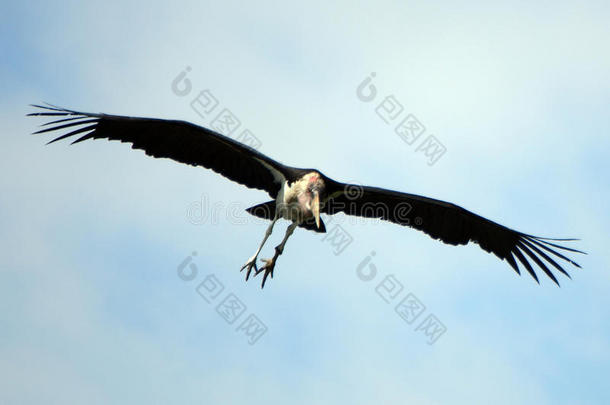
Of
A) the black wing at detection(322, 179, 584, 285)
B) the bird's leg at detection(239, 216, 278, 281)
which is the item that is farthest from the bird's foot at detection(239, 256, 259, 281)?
the black wing at detection(322, 179, 584, 285)

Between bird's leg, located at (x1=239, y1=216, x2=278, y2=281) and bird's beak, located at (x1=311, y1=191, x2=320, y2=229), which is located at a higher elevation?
bird's beak, located at (x1=311, y1=191, x2=320, y2=229)

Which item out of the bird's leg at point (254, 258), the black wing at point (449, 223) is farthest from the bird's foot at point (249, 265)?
the black wing at point (449, 223)

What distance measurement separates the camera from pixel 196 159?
16797mm

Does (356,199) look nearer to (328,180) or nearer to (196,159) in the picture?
(328,180)

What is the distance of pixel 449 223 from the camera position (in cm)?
1783

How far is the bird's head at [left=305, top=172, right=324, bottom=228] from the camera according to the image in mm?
16219

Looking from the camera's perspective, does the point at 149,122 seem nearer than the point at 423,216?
Yes

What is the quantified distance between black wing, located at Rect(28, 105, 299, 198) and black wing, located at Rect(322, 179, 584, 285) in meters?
1.34

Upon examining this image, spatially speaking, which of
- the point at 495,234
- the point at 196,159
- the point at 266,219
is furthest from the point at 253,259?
the point at 495,234

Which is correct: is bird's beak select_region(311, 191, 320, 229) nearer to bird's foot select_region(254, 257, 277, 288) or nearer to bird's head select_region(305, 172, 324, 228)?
bird's head select_region(305, 172, 324, 228)

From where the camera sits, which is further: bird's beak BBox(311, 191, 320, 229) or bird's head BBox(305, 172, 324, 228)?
bird's head BBox(305, 172, 324, 228)

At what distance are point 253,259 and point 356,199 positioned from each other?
248 centimetres

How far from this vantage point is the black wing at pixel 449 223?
17422mm

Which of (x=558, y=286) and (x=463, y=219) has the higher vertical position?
(x=463, y=219)
